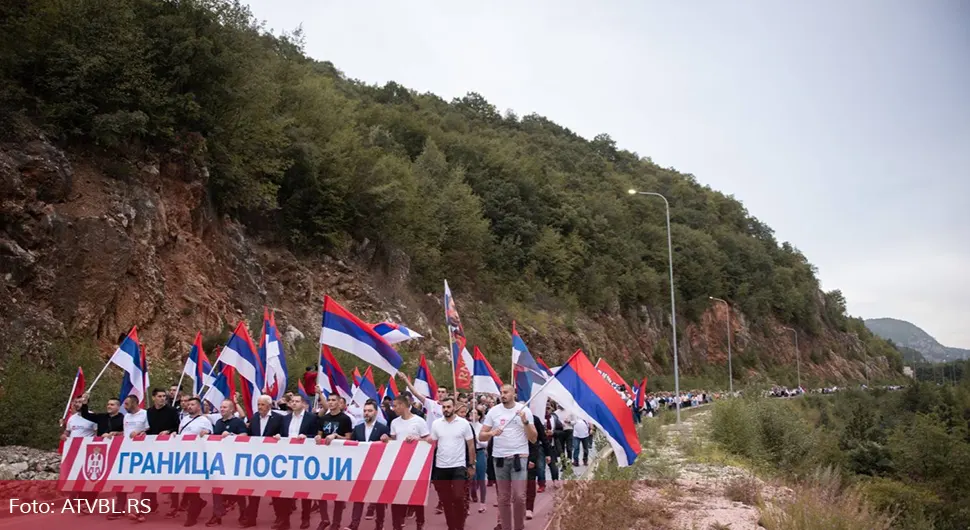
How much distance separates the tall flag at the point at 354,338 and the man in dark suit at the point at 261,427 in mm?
1300

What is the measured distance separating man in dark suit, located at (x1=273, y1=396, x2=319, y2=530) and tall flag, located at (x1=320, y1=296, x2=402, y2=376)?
119cm

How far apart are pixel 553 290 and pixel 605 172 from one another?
50.7m

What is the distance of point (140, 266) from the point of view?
20.8 metres

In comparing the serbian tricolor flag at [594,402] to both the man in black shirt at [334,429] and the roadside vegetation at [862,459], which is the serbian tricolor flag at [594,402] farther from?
the roadside vegetation at [862,459]

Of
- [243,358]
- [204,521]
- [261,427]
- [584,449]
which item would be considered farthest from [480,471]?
[584,449]

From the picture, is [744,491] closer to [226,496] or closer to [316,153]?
[226,496]

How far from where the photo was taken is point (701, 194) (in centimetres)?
11938

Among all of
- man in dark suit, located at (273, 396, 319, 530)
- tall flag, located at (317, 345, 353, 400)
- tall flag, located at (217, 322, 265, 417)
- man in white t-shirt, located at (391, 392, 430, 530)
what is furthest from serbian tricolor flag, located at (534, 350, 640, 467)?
tall flag, located at (217, 322, 265, 417)

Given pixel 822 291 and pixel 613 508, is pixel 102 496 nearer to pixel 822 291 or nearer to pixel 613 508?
pixel 613 508

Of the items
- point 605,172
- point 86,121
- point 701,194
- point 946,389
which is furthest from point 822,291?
point 86,121

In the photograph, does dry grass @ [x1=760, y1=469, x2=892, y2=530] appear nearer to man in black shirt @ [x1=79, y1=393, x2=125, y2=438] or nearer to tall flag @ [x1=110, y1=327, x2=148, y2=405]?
man in black shirt @ [x1=79, y1=393, x2=125, y2=438]

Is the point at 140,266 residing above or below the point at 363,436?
above

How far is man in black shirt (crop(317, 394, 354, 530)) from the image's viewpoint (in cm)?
895

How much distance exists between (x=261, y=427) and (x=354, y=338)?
6.20 feet
